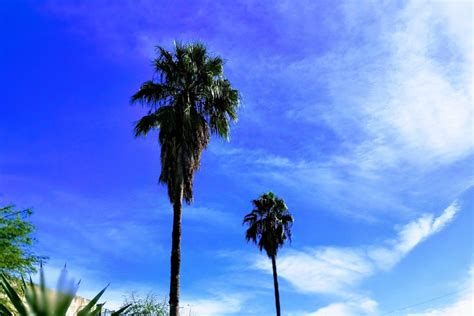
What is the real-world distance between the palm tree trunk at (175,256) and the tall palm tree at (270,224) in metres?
24.9

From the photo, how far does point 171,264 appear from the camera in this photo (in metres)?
17.7

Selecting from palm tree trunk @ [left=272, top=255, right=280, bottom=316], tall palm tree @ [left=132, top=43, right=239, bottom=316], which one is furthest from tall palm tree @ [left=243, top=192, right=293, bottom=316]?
tall palm tree @ [left=132, top=43, right=239, bottom=316]

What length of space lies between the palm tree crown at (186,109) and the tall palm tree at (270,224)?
22970 mm

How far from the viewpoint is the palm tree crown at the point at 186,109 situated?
20.0m

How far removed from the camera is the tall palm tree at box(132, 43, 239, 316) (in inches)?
786

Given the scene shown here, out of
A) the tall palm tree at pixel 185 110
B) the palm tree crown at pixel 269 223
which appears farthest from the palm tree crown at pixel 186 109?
the palm tree crown at pixel 269 223

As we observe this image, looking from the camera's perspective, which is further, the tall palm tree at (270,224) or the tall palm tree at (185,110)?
the tall palm tree at (270,224)

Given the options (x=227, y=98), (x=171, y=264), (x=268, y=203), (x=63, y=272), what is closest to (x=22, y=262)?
(x=171, y=264)

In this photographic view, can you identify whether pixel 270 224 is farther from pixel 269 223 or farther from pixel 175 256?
pixel 175 256

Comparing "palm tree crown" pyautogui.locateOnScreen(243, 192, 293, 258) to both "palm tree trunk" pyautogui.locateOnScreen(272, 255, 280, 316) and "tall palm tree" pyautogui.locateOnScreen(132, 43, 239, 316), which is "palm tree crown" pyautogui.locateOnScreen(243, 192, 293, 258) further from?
"tall palm tree" pyautogui.locateOnScreen(132, 43, 239, 316)

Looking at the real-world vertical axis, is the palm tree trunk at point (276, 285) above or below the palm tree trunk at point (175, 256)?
above

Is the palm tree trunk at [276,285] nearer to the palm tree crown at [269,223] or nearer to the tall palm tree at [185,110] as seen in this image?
the palm tree crown at [269,223]

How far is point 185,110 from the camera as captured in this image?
2030cm

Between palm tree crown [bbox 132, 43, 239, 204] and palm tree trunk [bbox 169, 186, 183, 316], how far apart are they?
0.86 m
